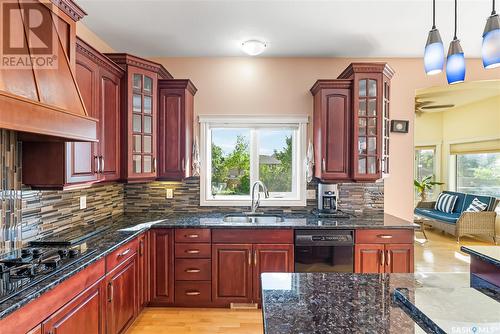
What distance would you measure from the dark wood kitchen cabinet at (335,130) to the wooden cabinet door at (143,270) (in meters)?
1.90

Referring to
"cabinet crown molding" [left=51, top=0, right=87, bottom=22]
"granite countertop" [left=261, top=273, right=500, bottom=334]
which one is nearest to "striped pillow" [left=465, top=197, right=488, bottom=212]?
"granite countertop" [left=261, top=273, right=500, bottom=334]

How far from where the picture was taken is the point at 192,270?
9.66 feet

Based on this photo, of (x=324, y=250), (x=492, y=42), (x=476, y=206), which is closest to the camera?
(x=492, y=42)

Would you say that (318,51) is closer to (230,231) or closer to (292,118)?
(292,118)

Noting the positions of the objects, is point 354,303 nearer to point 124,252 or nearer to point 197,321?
point 124,252

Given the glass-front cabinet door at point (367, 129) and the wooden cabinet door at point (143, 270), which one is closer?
the wooden cabinet door at point (143, 270)

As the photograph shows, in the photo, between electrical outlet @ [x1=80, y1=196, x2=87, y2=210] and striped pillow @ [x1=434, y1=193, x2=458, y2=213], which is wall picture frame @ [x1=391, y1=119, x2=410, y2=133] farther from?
striped pillow @ [x1=434, y1=193, x2=458, y2=213]

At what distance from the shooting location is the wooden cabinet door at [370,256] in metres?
2.89

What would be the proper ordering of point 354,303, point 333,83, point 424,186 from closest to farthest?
point 354,303 → point 333,83 → point 424,186

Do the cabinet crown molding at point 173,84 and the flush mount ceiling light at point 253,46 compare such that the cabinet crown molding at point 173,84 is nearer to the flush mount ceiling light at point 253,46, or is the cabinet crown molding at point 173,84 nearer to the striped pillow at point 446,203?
the flush mount ceiling light at point 253,46

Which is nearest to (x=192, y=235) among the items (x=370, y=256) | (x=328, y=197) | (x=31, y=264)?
(x=31, y=264)

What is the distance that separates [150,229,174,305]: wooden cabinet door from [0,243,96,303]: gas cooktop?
0.87m

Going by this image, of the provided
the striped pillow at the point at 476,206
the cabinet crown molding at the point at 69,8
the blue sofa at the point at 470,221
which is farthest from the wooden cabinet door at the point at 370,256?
the striped pillow at the point at 476,206

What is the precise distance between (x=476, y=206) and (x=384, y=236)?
4.16 metres
